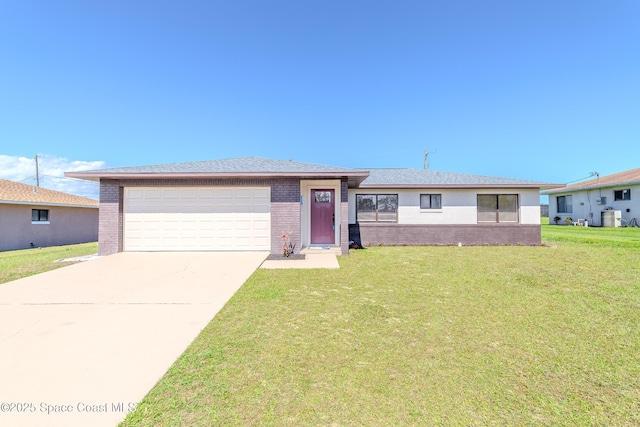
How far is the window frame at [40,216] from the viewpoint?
1415 centimetres

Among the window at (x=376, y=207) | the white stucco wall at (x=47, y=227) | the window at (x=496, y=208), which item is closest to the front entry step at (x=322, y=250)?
the window at (x=376, y=207)

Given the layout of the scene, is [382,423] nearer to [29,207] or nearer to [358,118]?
[29,207]

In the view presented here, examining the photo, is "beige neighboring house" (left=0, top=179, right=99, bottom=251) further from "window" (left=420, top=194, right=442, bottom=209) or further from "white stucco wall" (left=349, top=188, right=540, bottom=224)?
"window" (left=420, top=194, right=442, bottom=209)

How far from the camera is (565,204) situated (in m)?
24.4

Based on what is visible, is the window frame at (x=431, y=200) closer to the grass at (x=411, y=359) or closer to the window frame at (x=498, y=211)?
the window frame at (x=498, y=211)

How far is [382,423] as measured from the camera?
193 cm

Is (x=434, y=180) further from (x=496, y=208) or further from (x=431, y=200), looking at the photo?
(x=496, y=208)

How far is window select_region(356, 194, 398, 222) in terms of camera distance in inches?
518

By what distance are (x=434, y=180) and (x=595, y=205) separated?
18.1 meters

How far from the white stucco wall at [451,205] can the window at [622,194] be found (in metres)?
13.2

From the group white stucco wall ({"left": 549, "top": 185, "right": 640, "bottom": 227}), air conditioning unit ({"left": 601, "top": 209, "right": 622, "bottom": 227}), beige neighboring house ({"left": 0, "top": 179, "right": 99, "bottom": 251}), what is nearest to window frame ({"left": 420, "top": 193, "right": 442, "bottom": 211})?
air conditioning unit ({"left": 601, "top": 209, "right": 622, "bottom": 227})

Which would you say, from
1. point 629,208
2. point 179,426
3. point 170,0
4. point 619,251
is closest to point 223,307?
point 179,426

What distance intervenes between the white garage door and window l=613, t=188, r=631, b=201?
2593 centimetres

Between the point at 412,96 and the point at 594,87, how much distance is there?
35.1 ft
